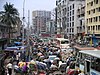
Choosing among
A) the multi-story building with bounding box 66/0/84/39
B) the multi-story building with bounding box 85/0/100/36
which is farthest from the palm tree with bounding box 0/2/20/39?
the multi-story building with bounding box 66/0/84/39

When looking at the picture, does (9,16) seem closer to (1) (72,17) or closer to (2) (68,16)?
(1) (72,17)

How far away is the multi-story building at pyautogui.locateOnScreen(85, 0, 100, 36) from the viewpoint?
5680 centimetres

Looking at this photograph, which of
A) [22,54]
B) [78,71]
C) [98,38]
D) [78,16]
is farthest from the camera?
[78,16]

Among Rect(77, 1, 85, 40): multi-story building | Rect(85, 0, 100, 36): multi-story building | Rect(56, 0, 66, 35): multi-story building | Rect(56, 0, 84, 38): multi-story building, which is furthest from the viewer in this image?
Rect(56, 0, 66, 35): multi-story building

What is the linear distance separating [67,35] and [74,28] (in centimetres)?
854

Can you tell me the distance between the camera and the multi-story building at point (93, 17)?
2236 inches

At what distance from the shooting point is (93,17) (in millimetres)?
59750

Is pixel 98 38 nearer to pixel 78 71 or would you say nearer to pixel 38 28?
pixel 78 71

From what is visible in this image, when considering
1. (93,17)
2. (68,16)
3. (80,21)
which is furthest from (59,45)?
(68,16)

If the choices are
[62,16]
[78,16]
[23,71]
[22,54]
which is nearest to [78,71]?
[23,71]

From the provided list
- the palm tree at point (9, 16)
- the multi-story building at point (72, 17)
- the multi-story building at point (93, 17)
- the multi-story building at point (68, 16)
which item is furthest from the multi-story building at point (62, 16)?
the palm tree at point (9, 16)

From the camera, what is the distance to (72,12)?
8869 centimetres

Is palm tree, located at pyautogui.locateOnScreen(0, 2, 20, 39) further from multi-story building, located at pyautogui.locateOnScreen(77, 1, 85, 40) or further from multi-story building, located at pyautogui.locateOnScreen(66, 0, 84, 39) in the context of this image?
multi-story building, located at pyautogui.locateOnScreen(66, 0, 84, 39)

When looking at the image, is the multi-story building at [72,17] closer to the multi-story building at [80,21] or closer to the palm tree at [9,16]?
the multi-story building at [80,21]
